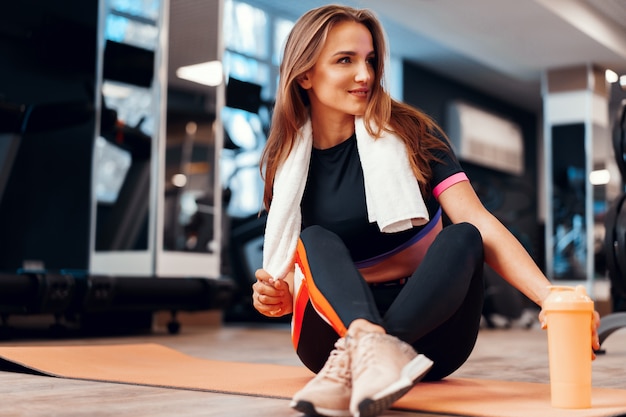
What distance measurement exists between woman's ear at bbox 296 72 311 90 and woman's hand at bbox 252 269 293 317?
414mm

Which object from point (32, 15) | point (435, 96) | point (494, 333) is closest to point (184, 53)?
point (32, 15)

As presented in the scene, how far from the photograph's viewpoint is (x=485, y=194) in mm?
6035

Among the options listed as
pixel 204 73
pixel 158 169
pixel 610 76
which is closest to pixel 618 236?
pixel 158 169

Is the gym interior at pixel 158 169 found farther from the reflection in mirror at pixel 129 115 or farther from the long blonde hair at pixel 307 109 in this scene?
the long blonde hair at pixel 307 109

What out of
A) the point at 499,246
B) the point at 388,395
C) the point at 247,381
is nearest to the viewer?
the point at 388,395

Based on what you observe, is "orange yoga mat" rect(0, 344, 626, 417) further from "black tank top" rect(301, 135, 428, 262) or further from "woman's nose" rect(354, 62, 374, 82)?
"woman's nose" rect(354, 62, 374, 82)

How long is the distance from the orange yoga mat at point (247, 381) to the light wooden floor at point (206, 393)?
0.25ft

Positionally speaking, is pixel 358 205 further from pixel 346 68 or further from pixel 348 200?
pixel 346 68

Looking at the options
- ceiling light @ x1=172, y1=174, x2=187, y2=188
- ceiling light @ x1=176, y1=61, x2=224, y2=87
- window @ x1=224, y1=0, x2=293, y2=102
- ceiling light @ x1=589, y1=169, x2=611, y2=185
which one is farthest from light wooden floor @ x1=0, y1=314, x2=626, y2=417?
ceiling light @ x1=589, y1=169, x2=611, y2=185

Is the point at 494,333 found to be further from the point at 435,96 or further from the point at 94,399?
the point at 435,96

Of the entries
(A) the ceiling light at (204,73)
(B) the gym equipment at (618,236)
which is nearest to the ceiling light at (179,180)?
(A) the ceiling light at (204,73)

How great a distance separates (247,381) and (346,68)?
79 centimetres

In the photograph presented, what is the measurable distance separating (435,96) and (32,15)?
4.89 meters

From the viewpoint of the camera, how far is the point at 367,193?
1.51 m
